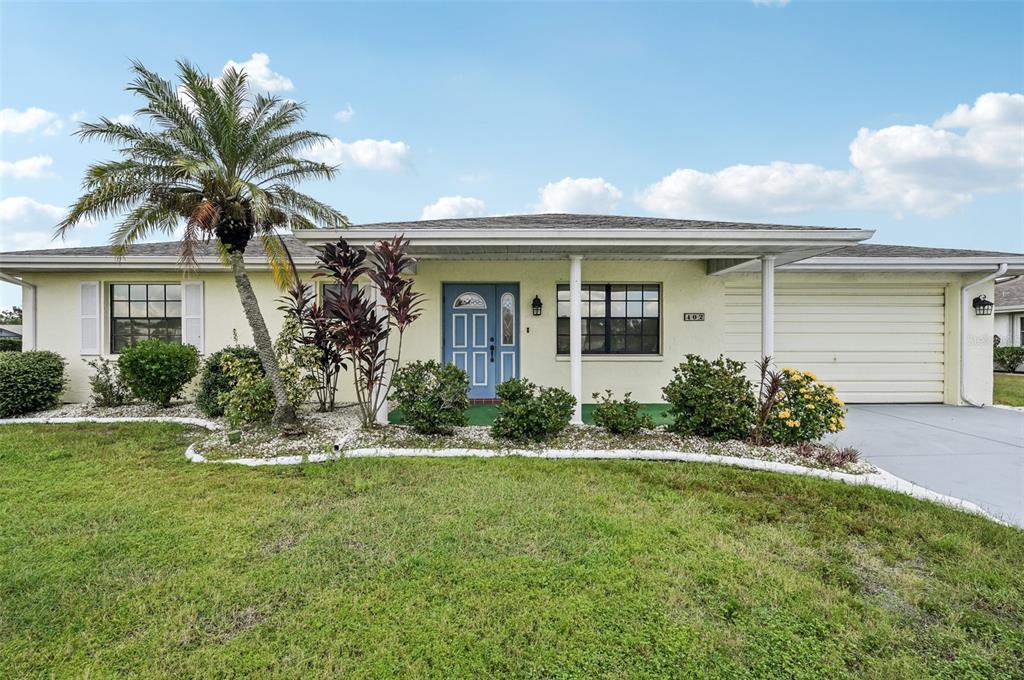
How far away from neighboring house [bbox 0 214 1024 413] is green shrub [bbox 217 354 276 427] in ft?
6.89

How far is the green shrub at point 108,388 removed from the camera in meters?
7.65

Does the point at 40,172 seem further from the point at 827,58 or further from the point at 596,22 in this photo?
the point at 827,58

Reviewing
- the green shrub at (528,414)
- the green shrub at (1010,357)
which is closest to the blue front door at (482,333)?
the green shrub at (528,414)

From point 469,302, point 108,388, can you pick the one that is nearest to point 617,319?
point 469,302

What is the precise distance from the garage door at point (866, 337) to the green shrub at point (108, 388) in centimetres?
1220

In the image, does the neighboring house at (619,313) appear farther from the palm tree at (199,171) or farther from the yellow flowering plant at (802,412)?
the yellow flowering plant at (802,412)

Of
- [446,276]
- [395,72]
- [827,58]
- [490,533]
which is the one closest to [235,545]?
[490,533]

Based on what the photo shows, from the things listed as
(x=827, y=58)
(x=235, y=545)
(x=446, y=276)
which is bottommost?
(x=235, y=545)

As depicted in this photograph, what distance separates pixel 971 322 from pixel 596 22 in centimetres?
921

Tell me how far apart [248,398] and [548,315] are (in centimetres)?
494

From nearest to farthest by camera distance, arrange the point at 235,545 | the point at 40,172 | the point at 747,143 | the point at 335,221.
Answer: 1. the point at 235,545
2. the point at 335,221
3. the point at 40,172
4. the point at 747,143

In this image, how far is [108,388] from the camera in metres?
7.67

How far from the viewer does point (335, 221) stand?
6625 millimetres

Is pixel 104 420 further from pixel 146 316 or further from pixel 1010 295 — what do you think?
pixel 1010 295
